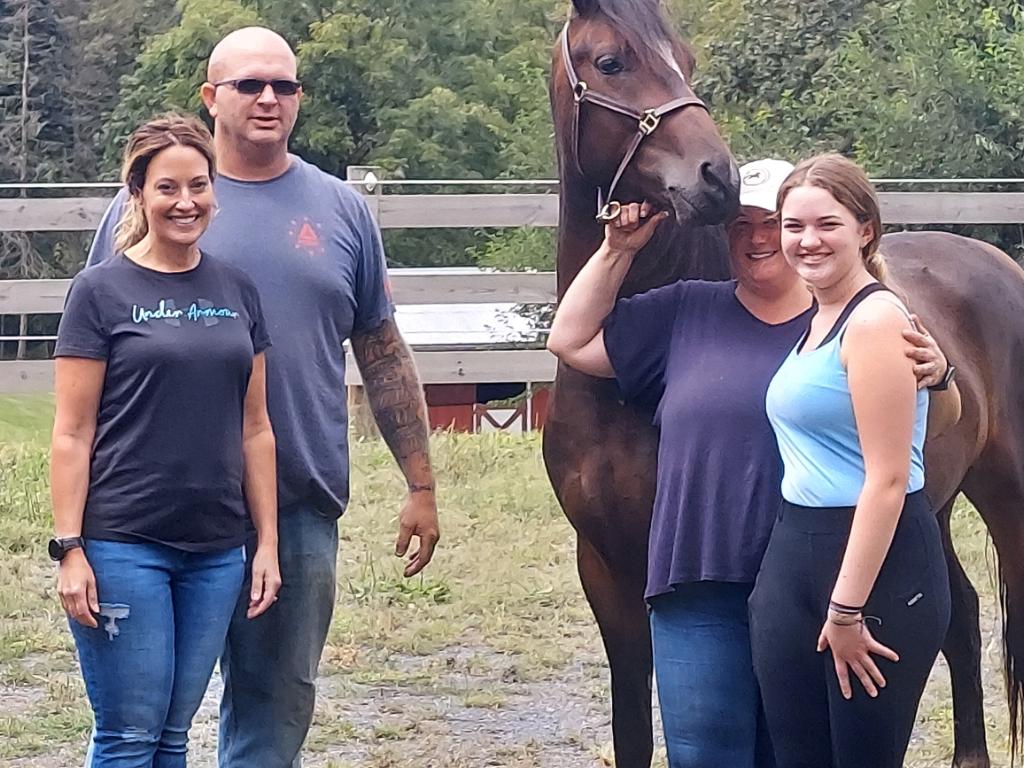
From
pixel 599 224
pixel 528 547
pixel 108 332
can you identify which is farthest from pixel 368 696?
pixel 108 332

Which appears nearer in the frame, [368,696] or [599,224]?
[599,224]

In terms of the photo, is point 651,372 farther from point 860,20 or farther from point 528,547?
point 860,20

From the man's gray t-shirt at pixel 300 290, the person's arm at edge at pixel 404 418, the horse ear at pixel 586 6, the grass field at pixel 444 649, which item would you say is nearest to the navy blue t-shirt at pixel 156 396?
the man's gray t-shirt at pixel 300 290

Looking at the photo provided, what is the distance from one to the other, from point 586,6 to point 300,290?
864 millimetres

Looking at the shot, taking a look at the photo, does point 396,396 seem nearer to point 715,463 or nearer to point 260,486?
point 260,486

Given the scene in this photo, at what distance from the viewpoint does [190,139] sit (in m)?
2.53

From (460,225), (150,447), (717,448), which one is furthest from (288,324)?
(460,225)

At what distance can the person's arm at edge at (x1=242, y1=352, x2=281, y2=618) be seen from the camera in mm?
2648

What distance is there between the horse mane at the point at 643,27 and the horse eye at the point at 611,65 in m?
0.04

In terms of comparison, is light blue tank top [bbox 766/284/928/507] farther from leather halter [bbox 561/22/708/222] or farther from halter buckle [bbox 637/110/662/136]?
halter buckle [bbox 637/110/662/136]

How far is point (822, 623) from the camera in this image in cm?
228

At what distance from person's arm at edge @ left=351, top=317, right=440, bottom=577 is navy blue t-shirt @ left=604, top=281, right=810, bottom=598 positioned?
0.68 meters

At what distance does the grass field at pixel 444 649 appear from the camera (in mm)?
4238

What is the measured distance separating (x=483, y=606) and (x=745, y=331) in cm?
315
